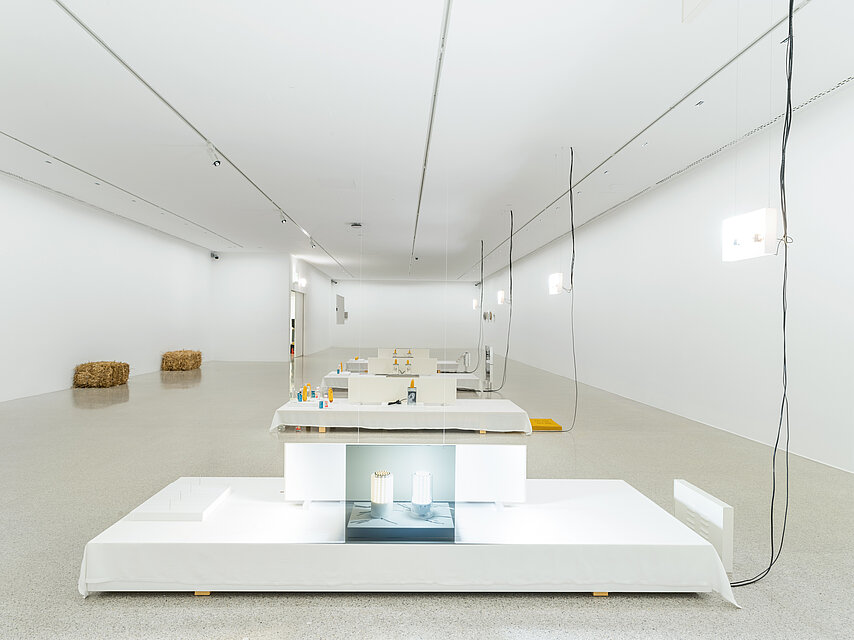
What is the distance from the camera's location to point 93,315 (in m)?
11.1

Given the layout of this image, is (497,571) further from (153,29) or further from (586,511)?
(153,29)

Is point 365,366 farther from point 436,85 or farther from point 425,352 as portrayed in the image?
point 436,85

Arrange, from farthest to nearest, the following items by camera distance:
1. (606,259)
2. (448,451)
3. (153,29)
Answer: (606,259) < (153,29) < (448,451)

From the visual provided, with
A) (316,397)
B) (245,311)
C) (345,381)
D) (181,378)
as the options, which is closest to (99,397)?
(181,378)

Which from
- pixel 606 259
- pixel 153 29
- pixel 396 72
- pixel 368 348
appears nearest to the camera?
pixel 153 29

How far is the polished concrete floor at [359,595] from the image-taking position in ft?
7.94

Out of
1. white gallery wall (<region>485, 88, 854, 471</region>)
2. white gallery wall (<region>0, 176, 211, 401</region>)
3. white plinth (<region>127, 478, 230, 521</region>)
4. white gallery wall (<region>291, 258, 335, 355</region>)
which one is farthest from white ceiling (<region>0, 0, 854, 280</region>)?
white gallery wall (<region>291, 258, 335, 355</region>)

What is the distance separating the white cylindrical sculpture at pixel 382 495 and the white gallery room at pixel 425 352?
0.07 m

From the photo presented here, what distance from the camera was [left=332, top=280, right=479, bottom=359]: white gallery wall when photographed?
2531cm

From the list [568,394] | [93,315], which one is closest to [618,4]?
[568,394]

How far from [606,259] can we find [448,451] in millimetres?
8992

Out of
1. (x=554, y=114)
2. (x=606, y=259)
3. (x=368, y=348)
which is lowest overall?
(x=368, y=348)

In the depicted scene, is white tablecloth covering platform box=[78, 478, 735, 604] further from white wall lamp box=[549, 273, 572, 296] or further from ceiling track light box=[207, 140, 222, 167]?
white wall lamp box=[549, 273, 572, 296]

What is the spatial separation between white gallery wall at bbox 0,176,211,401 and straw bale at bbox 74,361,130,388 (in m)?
0.17
